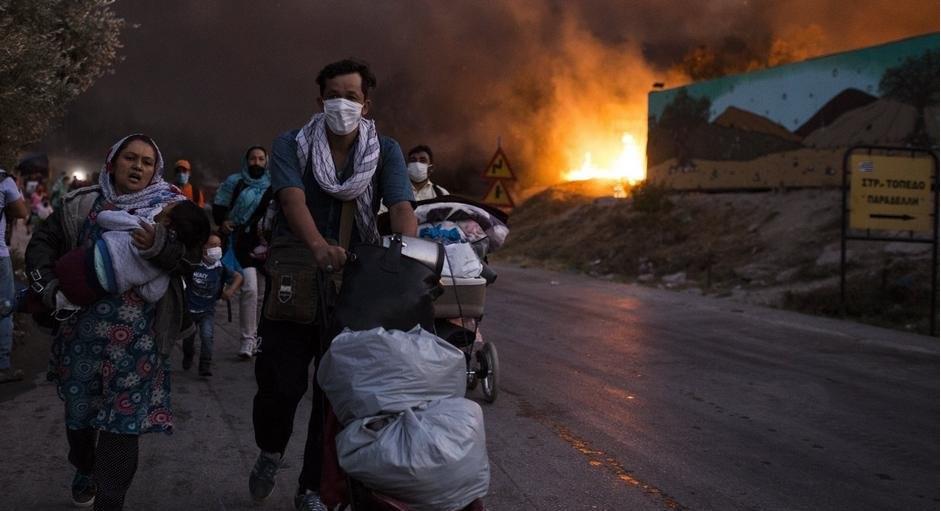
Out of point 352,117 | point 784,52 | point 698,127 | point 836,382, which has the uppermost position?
point 784,52

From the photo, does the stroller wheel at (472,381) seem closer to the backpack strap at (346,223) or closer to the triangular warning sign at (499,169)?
the backpack strap at (346,223)

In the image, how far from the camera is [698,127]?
31.5 meters

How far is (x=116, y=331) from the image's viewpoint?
3416 millimetres

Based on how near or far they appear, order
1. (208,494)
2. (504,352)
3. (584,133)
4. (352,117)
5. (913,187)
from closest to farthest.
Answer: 1. (352,117)
2. (208,494)
3. (504,352)
4. (913,187)
5. (584,133)

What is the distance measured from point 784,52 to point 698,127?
1605cm

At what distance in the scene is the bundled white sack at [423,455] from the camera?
2.52 m

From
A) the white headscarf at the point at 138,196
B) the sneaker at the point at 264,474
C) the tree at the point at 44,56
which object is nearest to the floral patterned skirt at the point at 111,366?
the white headscarf at the point at 138,196

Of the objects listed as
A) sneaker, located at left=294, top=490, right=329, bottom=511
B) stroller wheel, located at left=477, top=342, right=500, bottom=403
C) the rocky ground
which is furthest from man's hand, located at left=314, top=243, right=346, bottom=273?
the rocky ground

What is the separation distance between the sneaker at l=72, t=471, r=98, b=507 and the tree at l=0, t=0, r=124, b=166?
520 cm

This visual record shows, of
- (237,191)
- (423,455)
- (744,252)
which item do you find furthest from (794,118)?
(423,455)

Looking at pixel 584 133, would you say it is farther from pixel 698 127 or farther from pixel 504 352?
pixel 504 352

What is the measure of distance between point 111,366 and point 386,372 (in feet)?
4.36

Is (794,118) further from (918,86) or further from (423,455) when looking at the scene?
(423,455)

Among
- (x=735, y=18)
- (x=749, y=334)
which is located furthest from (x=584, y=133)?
(x=749, y=334)
